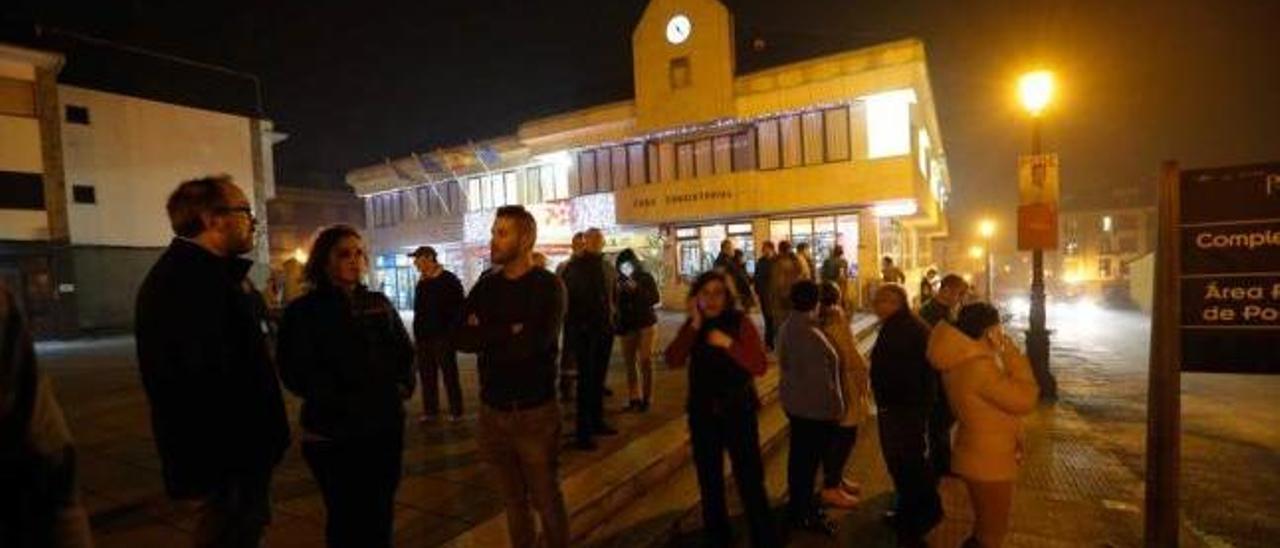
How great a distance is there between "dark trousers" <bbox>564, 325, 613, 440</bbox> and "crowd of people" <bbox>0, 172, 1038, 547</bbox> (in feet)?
0.29

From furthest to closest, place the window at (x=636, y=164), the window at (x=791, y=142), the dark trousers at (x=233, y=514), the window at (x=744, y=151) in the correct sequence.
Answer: the window at (x=636, y=164), the window at (x=744, y=151), the window at (x=791, y=142), the dark trousers at (x=233, y=514)

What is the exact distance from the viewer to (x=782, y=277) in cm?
965

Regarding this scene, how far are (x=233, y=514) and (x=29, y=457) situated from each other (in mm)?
1236

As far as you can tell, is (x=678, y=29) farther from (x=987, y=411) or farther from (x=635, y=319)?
(x=987, y=411)

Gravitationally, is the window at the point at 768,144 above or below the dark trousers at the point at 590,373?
above

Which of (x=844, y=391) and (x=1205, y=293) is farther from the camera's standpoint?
(x=844, y=391)

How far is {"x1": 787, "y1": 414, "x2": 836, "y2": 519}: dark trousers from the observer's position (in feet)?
15.6

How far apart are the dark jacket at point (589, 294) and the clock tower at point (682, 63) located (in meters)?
17.8

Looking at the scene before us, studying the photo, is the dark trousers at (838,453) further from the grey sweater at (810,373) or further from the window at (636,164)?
the window at (636,164)

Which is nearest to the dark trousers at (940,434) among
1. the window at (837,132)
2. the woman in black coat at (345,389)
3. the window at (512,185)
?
the woman in black coat at (345,389)

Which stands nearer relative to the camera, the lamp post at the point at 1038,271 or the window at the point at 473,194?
the lamp post at the point at 1038,271

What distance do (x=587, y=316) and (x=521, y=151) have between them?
2444 cm

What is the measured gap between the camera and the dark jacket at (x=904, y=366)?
4.57 metres

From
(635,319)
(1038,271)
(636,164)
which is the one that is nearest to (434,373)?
(635,319)
